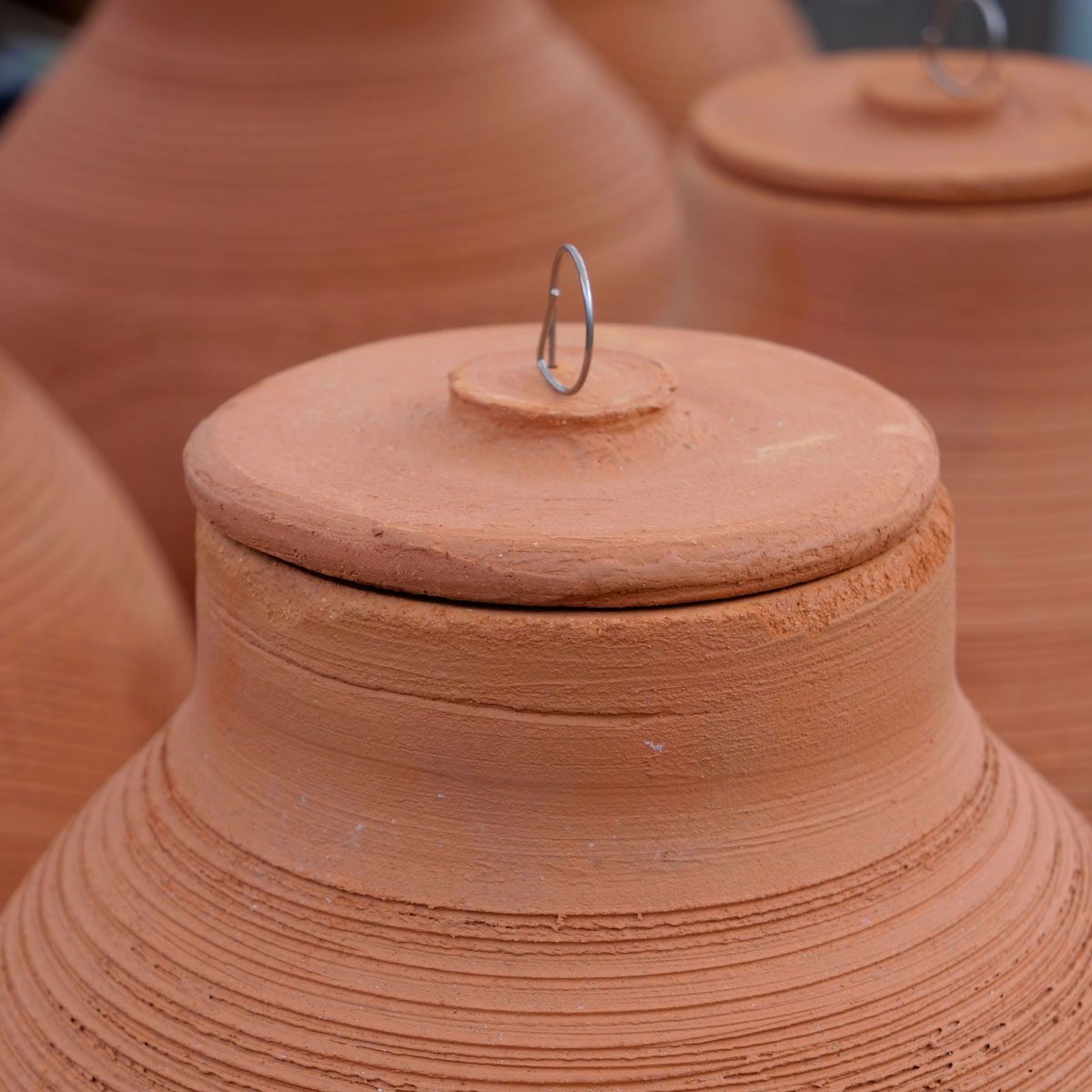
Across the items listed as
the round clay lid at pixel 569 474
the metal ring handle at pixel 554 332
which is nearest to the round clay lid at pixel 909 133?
A: the round clay lid at pixel 569 474

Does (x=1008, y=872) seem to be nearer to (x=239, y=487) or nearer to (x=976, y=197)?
(x=239, y=487)

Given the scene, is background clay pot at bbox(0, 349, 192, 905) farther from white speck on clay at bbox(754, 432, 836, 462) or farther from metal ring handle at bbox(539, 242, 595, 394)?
white speck on clay at bbox(754, 432, 836, 462)

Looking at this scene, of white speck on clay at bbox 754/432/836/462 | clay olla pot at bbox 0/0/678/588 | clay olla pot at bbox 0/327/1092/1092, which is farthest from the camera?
clay olla pot at bbox 0/0/678/588

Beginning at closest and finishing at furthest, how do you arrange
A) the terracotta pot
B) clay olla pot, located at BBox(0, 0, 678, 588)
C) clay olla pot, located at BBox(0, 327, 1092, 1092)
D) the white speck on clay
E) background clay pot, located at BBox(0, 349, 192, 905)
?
clay olla pot, located at BBox(0, 327, 1092, 1092)
the white speck on clay
background clay pot, located at BBox(0, 349, 192, 905)
clay olla pot, located at BBox(0, 0, 678, 588)
the terracotta pot

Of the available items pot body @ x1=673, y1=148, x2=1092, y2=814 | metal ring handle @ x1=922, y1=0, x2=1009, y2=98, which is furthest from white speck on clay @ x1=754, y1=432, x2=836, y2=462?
metal ring handle @ x1=922, y1=0, x2=1009, y2=98

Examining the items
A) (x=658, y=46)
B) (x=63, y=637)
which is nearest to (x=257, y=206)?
(x=63, y=637)

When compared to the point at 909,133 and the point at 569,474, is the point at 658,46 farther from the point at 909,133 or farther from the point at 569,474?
the point at 569,474

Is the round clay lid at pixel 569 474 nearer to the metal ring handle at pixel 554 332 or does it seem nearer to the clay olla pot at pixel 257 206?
the metal ring handle at pixel 554 332

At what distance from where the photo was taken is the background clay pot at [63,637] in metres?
1.73

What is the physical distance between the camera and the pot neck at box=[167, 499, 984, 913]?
1.01m

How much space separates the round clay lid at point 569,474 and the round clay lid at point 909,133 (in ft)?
2.45

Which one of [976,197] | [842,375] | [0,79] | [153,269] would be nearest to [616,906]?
[842,375]

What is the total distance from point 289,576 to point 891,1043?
452 millimetres

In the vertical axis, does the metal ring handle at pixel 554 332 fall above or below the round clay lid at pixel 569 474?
above
